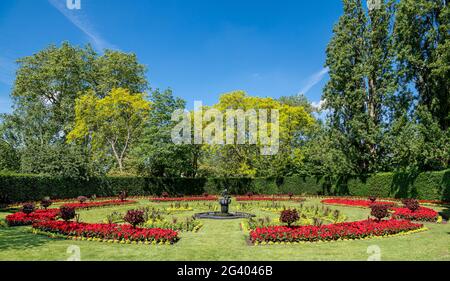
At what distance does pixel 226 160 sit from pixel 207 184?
4718mm

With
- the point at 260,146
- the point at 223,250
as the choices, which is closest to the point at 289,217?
the point at 223,250

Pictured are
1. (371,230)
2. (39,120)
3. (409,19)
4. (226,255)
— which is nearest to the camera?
(226,255)

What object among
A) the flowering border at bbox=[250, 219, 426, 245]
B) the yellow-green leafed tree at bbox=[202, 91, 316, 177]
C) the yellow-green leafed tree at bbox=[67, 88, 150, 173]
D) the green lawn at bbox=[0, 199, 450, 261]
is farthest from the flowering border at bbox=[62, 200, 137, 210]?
the flowering border at bbox=[250, 219, 426, 245]

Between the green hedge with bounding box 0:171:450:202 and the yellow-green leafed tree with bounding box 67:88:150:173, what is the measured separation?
5773mm

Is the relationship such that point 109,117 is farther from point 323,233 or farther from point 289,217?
point 323,233

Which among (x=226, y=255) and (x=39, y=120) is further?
(x=39, y=120)

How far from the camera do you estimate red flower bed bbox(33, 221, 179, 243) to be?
12523 millimetres

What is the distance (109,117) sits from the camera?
4531cm

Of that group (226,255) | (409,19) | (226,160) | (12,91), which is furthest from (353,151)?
(12,91)

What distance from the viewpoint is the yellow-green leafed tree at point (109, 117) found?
44406 mm

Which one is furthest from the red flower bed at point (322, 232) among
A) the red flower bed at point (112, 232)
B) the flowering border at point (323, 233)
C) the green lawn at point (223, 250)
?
the red flower bed at point (112, 232)

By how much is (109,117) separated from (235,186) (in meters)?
19.2

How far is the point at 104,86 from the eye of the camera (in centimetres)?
4922
